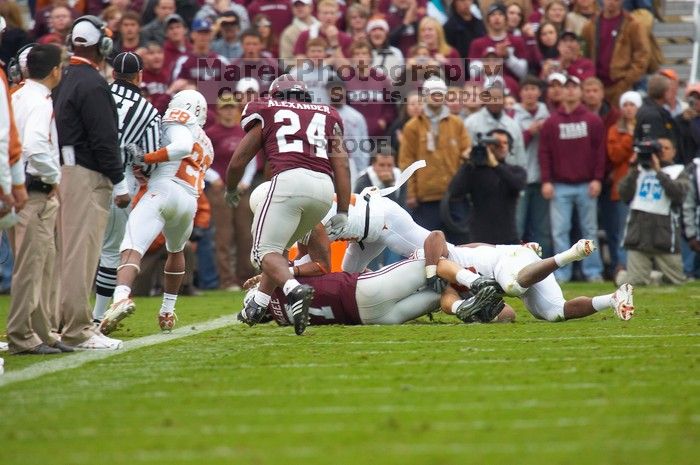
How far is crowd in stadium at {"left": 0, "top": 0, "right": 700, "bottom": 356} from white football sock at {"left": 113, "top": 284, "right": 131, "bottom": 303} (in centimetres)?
519

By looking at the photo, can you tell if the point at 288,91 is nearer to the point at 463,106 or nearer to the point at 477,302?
the point at 477,302

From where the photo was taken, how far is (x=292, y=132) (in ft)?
29.1

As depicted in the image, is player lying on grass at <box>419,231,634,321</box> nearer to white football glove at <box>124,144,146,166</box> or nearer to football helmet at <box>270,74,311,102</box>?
football helmet at <box>270,74,311,102</box>

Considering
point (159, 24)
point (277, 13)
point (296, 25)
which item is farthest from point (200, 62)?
point (277, 13)

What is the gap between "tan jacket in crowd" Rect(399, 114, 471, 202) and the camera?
14.7 meters

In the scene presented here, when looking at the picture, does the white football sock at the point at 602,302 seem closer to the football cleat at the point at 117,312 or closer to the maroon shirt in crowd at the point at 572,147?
the football cleat at the point at 117,312

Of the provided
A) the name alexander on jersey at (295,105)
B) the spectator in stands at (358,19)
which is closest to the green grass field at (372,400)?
the name alexander on jersey at (295,105)

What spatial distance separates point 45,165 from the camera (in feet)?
24.3

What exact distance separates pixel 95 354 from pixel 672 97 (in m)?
10.3

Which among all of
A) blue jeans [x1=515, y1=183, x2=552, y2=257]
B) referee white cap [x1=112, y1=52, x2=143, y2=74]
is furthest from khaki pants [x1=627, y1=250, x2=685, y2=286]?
referee white cap [x1=112, y1=52, x2=143, y2=74]

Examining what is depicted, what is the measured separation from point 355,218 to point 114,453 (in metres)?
5.41

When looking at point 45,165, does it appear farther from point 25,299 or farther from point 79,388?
point 79,388

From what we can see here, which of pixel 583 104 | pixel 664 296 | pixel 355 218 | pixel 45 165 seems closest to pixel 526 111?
pixel 583 104

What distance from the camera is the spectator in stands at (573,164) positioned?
49.6 ft
